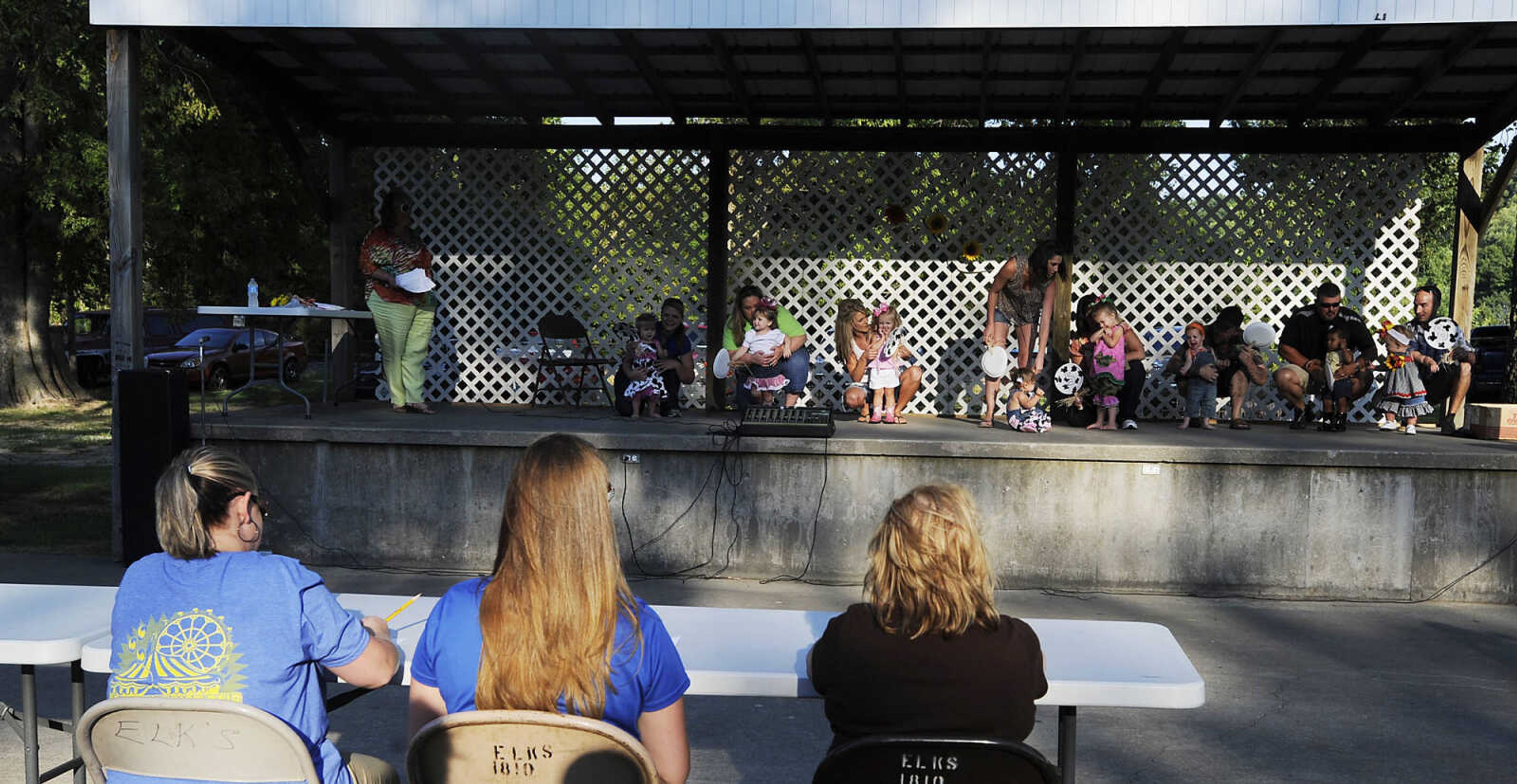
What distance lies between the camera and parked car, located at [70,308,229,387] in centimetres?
2153

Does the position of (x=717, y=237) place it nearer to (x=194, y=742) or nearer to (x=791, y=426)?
(x=791, y=426)

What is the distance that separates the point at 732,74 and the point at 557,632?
269 inches

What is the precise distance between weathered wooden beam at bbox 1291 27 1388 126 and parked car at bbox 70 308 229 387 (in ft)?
54.5

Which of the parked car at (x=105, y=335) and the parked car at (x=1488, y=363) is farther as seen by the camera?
the parked car at (x=105, y=335)

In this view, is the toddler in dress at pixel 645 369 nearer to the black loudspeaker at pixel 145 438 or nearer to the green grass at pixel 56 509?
the black loudspeaker at pixel 145 438

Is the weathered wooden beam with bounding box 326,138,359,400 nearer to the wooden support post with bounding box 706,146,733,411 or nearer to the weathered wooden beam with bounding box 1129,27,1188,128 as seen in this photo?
the wooden support post with bounding box 706,146,733,411

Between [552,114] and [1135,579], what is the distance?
589 centimetres

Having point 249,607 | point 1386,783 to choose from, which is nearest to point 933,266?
point 1386,783

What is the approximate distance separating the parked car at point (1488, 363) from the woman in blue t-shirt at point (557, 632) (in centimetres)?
1872

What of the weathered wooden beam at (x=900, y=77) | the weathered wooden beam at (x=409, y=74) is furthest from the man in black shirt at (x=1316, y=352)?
the weathered wooden beam at (x=409, y=74)

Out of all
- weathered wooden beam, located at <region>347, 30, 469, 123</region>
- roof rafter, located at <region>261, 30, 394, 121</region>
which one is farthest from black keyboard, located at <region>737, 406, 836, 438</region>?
roof rafter, located at <region>261, 30, 394, 121</region>

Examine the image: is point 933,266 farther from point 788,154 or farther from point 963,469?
point 963,469

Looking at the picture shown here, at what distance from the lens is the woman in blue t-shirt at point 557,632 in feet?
7.22

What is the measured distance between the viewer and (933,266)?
10188mm
